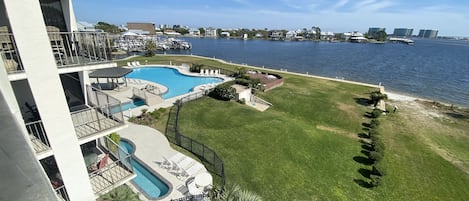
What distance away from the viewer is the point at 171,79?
32.9 m

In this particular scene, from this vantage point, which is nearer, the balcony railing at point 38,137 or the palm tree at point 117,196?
the balcony railing at point 38,137

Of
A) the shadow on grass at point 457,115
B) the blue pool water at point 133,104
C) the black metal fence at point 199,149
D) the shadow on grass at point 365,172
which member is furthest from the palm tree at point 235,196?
the shadow on grass at point 457,115

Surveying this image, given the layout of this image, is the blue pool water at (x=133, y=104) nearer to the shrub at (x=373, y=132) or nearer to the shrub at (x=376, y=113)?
the shrub at (x=373, y=132)

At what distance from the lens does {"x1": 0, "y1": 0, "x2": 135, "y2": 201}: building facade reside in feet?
20.4

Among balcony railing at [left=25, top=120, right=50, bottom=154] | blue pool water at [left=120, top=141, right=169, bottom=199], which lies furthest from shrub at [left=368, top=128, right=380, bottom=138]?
balcony railing at [left=25, top=120, right=50, bottom=154]

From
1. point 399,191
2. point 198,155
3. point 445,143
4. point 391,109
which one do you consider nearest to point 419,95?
point 391,109

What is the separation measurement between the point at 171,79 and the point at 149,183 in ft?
73.0

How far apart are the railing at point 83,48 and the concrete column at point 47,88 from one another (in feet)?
3.80

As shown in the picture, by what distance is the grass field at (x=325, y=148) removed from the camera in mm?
12945

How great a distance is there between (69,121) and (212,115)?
44.9 ft

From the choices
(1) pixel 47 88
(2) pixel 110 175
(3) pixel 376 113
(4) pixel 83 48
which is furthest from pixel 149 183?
(3) pixel 376 113

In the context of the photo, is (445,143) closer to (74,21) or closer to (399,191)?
(399,191)

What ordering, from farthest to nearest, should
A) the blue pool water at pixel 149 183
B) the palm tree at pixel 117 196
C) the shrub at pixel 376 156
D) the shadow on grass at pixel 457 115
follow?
the shadow on grass at pixel 457 115 < the shrub at pixel 376 156 < the blue pool water at pixel 149 183 < the palm tree at pixel 117 196

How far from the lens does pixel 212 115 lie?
67.6 ft
